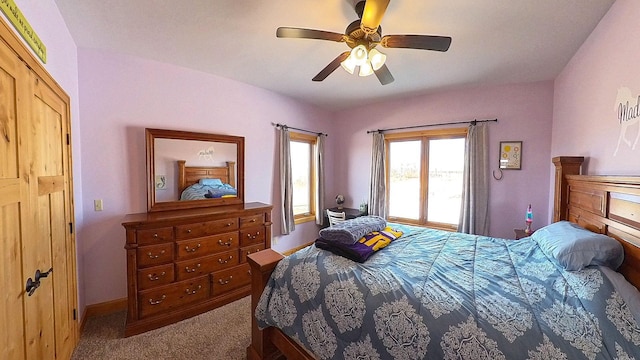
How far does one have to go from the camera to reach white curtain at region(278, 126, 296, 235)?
3638 mm

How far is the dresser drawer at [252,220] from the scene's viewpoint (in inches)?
106

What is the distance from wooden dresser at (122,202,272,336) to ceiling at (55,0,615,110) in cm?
160

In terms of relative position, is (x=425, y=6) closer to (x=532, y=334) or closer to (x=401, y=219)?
(x=532, y=334)

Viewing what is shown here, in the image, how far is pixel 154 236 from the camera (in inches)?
83.8

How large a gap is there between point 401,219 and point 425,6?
10.0 ft

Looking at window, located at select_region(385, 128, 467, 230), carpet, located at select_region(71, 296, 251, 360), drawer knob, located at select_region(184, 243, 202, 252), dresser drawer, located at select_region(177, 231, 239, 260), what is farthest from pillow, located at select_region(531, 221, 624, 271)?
drawer knob, located at select_region(184, 243, 202, 252)

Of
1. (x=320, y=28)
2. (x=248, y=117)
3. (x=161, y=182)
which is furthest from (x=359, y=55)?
A: (x=161, y=182)

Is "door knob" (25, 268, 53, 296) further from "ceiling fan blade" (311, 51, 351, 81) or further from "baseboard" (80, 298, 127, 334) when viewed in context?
"ceiling fan blade" (311, 51, 351, 81)

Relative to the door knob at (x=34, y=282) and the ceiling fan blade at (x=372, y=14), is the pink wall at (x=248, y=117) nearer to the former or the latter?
the door knob at (x=34, y=282)

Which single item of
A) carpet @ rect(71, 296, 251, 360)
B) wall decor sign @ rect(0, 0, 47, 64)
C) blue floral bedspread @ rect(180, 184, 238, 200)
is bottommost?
carpet @ rect(71, 296, 251, 360)

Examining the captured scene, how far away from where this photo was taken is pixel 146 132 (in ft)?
8.01

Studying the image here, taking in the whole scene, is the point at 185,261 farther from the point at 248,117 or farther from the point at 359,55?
the point at 359,55

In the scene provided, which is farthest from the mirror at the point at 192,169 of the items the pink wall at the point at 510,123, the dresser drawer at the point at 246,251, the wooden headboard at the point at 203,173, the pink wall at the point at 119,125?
the pink wall at the point at 510,123

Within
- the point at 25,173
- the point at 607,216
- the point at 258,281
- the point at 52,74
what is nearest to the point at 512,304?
the point at 607,216
